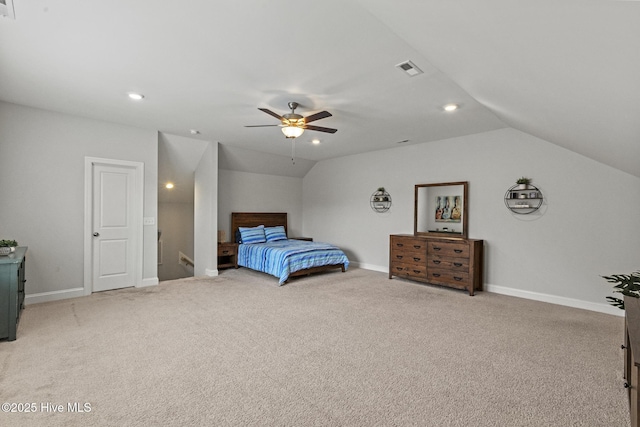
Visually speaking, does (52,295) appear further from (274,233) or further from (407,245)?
(407,245)

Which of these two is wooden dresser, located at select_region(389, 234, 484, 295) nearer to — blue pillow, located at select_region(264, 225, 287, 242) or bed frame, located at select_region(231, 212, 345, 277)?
bed frame, located at select_region(231, 212, 345, 277)

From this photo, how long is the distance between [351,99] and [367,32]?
140cm

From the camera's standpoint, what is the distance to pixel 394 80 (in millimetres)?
3168

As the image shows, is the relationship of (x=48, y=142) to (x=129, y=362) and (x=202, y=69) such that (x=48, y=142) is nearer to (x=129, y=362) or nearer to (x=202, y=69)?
(x=202, y=69)

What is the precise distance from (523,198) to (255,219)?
555 cm

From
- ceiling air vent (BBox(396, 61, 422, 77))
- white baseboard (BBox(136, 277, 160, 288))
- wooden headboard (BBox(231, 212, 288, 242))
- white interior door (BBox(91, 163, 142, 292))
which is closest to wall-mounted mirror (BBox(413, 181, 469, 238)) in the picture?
ceiling air vent (BBox(396, 61, 422, 77))

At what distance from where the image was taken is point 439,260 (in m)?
5.25

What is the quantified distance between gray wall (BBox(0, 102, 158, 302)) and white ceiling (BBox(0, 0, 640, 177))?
12.7 inches

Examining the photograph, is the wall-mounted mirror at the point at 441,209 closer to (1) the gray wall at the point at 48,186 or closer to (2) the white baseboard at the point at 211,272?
(2) the white baseboard at the point at 211,272

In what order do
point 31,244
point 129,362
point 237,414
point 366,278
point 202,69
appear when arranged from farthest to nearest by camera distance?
point 366,278 < point 31,244 < point 202,69 < point 129,362 < point 237,414

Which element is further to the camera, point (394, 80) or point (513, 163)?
point (513, 163)

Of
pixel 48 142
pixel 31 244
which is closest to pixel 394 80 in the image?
pixel 48 142

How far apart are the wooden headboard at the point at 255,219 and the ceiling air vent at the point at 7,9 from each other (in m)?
5.33

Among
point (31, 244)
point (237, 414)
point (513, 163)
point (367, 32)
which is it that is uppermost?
point (367, 32)
